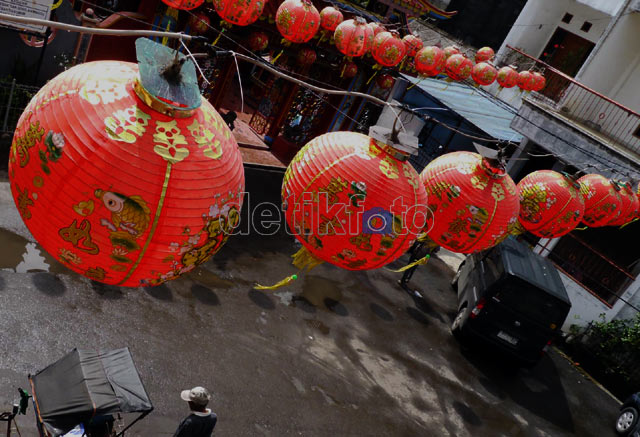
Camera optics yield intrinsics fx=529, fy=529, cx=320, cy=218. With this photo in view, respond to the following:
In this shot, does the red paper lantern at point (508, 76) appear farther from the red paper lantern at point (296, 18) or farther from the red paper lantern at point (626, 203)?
the red paper lantern at point (296, 18)

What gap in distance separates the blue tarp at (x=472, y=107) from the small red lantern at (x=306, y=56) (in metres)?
4.46

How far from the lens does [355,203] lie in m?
4.66

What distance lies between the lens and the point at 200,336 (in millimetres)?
8688

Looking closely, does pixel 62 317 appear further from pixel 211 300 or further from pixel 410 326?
pixel 410 326

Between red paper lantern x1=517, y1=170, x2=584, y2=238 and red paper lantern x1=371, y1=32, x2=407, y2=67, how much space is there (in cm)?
596

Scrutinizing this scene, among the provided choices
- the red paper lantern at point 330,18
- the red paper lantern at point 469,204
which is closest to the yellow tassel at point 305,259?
the red paper lantern at point 469,204

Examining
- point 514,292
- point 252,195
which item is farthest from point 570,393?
point 252,195

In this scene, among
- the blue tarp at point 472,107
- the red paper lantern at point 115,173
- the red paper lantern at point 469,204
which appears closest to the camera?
the red paper lantern at point 115,173

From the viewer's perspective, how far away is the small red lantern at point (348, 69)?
1630cm

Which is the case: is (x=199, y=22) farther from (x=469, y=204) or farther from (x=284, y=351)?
(x=469, y=204)

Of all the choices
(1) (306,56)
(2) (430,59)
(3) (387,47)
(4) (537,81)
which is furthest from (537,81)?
(1) (306,56)

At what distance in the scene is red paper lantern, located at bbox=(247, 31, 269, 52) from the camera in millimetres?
13680

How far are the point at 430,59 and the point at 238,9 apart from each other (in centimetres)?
607

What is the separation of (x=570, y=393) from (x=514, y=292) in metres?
3.44
